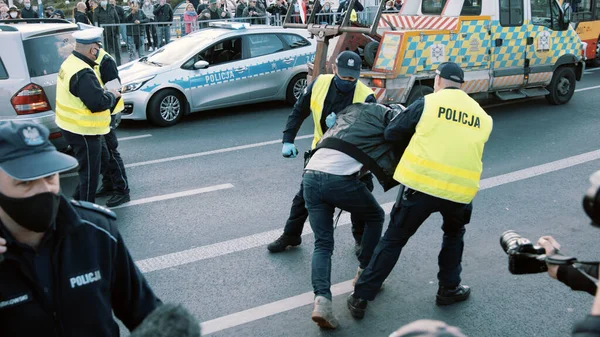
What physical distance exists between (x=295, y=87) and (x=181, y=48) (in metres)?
2.19

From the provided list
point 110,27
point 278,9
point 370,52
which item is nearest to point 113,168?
point 370,52

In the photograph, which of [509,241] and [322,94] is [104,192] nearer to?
[322,94]

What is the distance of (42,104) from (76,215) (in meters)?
6.04

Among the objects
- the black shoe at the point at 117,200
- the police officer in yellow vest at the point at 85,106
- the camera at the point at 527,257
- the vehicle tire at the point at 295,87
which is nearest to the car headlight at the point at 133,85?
the vehicle tire at the point at 295,87

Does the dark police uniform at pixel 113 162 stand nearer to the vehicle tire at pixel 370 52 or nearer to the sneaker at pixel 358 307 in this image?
the sneaker at pixel 358 307

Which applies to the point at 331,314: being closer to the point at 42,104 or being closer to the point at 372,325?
the point at 372,325

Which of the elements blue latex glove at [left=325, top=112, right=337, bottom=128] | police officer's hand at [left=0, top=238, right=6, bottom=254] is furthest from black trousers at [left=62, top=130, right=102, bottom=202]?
police officer's hand at [left=0, top=238, right=6, bottom=254]

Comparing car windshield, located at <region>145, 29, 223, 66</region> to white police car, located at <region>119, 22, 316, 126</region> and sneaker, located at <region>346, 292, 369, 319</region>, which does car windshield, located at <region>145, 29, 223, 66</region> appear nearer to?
white police car, located at <region>119, 22, 316, 126</region>

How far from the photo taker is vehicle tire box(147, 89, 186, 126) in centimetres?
1066

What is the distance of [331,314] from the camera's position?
449 cm

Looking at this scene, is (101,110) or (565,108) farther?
(565,108)

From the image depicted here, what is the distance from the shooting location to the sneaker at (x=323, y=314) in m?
4.43

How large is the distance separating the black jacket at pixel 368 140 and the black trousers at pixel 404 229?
0.23 meters

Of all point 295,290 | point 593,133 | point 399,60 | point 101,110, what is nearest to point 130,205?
point 101,110
